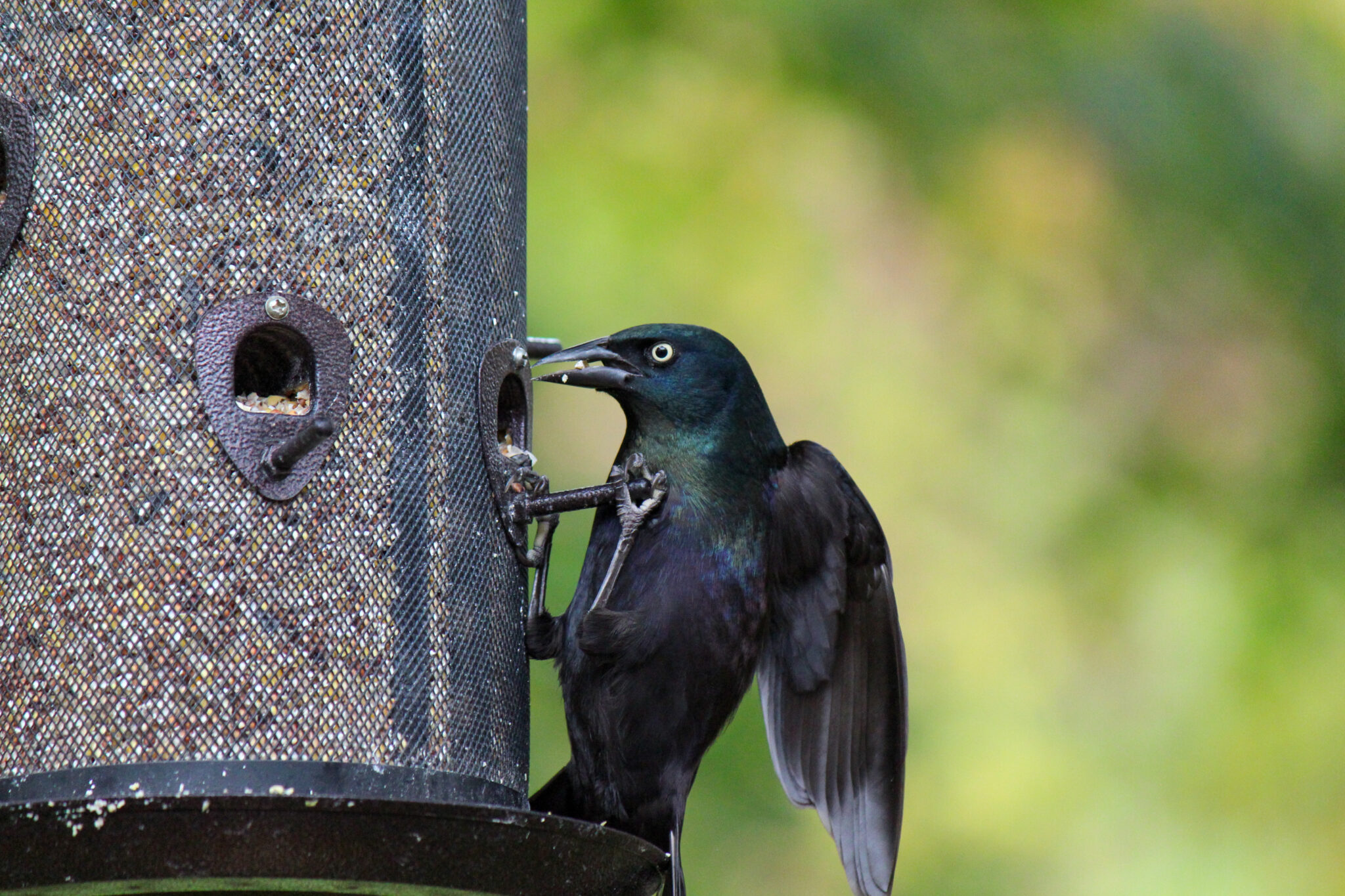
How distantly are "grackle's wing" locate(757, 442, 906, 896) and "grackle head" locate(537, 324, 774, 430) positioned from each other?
0.40 metres

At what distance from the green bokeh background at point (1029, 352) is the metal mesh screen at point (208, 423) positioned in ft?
10.2

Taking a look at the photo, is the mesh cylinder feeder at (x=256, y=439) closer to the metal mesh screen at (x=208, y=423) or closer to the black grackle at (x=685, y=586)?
the metal mesh screen at (x=208, y=423)

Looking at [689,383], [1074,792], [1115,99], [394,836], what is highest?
[1115,99]

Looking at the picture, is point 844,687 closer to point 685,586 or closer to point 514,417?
point 685,586

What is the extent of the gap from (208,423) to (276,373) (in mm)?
223

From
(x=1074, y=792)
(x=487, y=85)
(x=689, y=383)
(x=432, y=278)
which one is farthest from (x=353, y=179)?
(x=1074, y=792)

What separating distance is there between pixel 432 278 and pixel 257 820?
126 centimetres

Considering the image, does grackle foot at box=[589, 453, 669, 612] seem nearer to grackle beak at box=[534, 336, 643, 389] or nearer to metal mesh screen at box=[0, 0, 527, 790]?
grackle beak at box=[534, 336, 643, 389]

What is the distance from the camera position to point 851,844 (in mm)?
5051

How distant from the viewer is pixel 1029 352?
8016mm

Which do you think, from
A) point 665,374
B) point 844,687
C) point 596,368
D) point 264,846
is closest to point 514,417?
point 596,368

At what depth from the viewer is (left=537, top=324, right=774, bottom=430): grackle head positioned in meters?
4.55

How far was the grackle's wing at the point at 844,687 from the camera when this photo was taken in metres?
4.99

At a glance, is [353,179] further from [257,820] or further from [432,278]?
[257,820]
